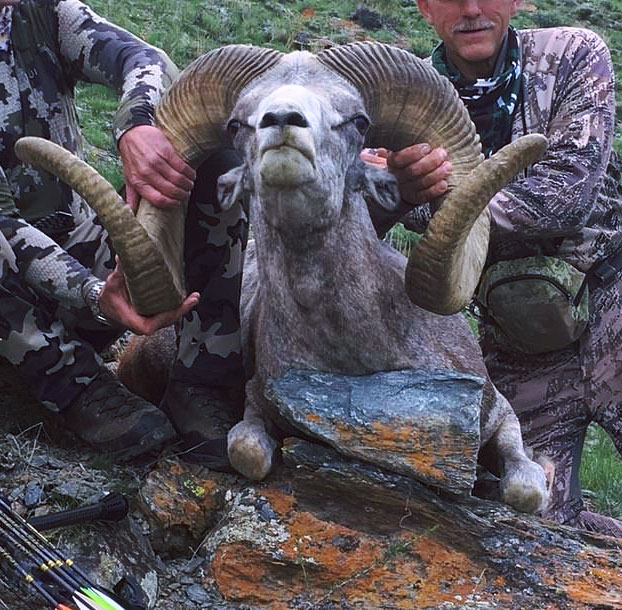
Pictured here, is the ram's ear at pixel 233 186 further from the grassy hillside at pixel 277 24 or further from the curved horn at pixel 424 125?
the grassy hillside at pixel 277 24

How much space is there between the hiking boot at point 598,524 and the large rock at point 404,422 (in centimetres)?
197

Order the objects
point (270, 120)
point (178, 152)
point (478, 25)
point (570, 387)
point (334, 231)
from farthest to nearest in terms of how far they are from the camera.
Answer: point (570, 387)
point (478, 25)
point (178, 152)
point (334, 231)
point (270, 120)

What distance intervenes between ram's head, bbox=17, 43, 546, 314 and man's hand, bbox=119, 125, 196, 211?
6 centimetres

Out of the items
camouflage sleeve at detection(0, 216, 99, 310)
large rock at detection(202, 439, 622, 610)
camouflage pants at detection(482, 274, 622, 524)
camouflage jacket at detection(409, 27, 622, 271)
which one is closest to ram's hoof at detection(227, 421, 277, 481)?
large rock at detection(202, 439, 622, 610)

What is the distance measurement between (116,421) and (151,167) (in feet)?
3.87

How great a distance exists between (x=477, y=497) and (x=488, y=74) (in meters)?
2.27

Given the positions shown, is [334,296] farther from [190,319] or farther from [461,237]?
[190,319]

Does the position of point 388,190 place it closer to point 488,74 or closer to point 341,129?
point 341,129

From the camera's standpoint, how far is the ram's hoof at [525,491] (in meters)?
4.11

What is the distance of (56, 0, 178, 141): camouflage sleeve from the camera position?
453 cm

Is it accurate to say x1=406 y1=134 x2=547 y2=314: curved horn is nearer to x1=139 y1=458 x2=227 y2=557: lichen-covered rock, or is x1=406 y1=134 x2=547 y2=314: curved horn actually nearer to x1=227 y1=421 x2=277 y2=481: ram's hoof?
x1=227 y1=421 x2=277 y2=481: ram's hoof

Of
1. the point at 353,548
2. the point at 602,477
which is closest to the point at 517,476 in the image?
the point at 353,548

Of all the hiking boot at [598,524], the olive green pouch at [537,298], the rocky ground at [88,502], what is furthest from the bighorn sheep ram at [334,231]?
the hiking boot at [598,524]

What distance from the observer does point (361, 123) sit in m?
4.12
